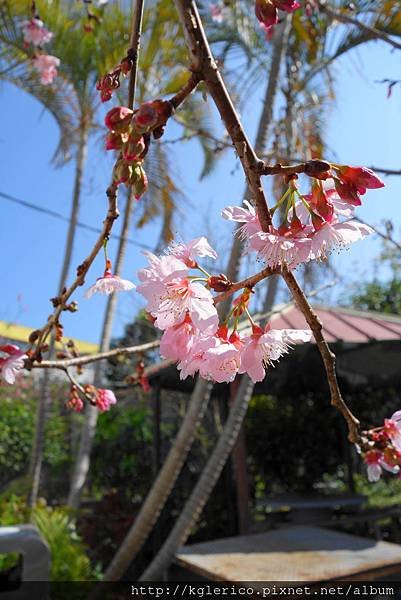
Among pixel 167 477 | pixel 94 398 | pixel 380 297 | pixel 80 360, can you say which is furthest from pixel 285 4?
pixel 380 297

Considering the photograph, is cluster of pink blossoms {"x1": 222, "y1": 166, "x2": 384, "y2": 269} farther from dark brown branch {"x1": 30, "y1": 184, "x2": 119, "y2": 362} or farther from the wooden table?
the wooden table

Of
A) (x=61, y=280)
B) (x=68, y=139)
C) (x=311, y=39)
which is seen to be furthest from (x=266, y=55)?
(x=61, y=280)

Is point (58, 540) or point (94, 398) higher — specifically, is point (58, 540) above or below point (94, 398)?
below

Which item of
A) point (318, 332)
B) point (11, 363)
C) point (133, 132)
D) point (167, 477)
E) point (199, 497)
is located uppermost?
point (133, 132)

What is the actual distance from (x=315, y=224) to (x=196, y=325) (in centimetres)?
23

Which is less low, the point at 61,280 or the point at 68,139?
the point at 68,139

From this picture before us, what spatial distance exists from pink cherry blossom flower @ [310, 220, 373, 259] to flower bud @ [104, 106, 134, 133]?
297 mm

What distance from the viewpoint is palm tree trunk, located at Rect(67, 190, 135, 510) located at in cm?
525

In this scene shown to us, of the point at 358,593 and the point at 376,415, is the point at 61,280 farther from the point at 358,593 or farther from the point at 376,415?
the point at 358,593

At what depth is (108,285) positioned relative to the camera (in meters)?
1.27

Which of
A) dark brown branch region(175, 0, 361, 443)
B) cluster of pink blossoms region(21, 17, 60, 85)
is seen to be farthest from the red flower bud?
cluster of pink blossoms region(21, 17, 60, 85)

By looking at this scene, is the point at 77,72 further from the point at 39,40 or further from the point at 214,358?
the point at 214,358

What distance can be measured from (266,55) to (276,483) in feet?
17.3

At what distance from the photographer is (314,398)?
22.8 ft
